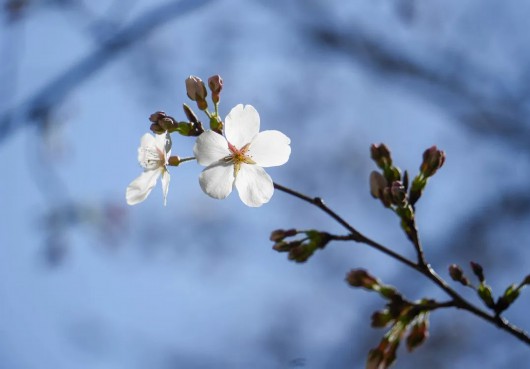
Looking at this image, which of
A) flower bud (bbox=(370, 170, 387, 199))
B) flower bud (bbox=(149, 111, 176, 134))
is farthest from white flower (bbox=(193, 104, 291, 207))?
flower bud (bbox=(370, 170, 387, 199))

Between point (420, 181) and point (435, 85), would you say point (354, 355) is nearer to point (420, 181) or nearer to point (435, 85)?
point (435, 85)

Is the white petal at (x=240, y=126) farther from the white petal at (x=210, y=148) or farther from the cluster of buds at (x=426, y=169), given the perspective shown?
the cluster of buds at (x=426, y=169)

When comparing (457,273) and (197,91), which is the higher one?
(197,91)

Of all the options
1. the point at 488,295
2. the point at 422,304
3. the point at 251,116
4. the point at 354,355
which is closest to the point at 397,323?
the point at 422,304

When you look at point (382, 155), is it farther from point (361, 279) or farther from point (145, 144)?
point (145, 144)

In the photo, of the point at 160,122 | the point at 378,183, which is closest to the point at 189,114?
the point at 160,122

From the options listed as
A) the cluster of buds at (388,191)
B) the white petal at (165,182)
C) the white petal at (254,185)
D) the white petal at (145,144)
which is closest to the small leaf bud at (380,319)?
the cluster of buds at (388,191)

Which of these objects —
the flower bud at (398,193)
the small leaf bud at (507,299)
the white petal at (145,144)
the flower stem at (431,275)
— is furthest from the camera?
the white petal at (145,144)
